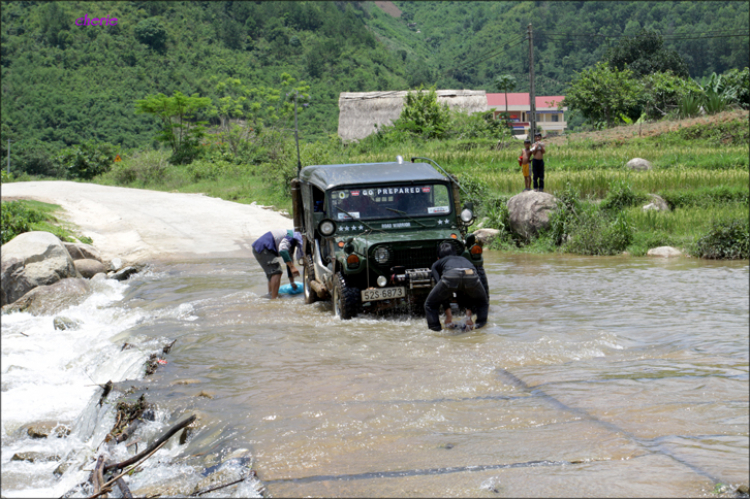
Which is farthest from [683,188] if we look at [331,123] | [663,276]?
[331,123]

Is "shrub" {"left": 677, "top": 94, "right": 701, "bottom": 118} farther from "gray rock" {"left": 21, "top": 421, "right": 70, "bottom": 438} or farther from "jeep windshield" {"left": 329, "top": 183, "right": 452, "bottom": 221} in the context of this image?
"gray rock" {"left": 21, "top": 421, "right": 70, "bottom": 438}

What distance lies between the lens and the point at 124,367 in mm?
7105

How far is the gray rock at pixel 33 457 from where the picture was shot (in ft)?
16.3

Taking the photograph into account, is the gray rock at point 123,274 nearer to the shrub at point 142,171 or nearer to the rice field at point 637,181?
the rice field at point 637,181

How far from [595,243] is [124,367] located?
1069cm

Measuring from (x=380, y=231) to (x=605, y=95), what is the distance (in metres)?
33.6

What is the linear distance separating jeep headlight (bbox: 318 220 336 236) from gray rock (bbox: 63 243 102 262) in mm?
7671

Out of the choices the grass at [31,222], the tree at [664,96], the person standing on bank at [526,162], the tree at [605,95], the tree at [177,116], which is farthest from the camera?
the tree at [177,116]

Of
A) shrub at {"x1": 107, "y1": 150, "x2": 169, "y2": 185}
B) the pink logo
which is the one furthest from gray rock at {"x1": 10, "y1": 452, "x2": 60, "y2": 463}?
the pink logo

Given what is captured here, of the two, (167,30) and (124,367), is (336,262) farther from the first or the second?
(167,30)

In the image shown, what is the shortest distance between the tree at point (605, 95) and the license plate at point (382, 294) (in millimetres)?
31974

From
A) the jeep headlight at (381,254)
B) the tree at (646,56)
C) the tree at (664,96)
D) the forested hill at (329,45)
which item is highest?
the forested hill at (329,45)

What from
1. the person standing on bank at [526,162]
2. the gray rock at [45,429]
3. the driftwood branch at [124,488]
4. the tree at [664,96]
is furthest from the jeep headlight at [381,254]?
the tree at [664,96]

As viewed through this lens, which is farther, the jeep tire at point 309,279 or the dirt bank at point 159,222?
the dirt bank at point 159,222
